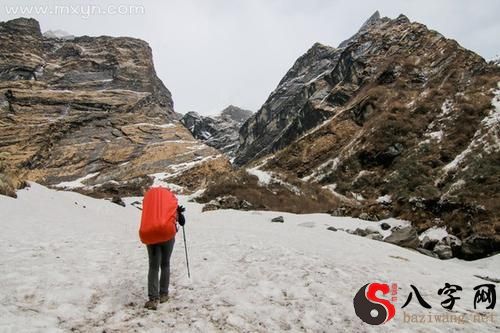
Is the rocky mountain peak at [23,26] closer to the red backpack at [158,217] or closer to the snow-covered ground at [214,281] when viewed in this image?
the snow-covered ground at [214,281]

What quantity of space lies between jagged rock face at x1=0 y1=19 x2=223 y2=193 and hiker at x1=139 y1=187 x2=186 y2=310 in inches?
2215

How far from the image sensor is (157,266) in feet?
22.9

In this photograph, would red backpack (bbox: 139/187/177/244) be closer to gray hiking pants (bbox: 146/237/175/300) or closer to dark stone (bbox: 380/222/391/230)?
gray hiking pants (bbox: 146/237/175/300)

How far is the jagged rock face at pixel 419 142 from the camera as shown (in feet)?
67.8

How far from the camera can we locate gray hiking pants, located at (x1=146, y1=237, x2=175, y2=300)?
6855mm

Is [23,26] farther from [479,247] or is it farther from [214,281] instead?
[479,247]

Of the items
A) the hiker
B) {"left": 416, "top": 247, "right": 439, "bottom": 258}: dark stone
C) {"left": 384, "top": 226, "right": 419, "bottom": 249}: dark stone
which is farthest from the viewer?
{"left": 384, "top": 226, "right": 419, "bottom": 249}: dark stone

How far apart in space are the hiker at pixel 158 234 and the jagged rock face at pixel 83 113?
185ft

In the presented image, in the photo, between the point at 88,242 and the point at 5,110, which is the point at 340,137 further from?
the point at 5,110

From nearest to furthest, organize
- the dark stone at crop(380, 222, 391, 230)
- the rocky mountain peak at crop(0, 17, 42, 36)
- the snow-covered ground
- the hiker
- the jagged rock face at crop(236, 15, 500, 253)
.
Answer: the snow-covered ground → the hiker → the dark stone at crop(380, 222, 391, 230) → the jagged rock face at crop(236, 15, 500, 253) → the rocky mountain peak at crop(0, 17, 42, 36)

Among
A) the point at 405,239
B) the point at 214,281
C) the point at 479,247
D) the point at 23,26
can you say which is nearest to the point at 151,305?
the point at 214,281

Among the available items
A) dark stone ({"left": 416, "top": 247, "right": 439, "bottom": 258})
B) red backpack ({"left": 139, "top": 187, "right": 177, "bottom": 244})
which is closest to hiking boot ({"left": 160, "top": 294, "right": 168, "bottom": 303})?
red backpack ({"left": 139, "top": 187, "right": 177, "bottom": 244})

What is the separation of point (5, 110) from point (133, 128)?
36796 millimetres

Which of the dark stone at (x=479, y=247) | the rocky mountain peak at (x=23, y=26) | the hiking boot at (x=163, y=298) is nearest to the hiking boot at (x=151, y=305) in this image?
the hiking boot at (x=163, y=298)
